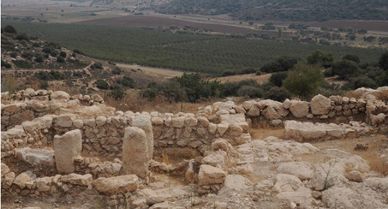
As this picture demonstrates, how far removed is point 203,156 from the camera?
9.19 metres

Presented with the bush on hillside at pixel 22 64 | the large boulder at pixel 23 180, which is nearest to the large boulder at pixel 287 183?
the large boulder at pixel 23 180

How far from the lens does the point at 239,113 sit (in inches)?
441

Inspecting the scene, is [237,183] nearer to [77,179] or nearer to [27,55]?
[77,179]

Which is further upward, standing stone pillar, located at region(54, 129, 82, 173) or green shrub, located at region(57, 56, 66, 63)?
standing stone pillar, located at region(54, 129, 82, 173)

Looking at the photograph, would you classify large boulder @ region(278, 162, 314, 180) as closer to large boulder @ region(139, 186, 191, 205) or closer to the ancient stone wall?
large boulder @ region(139, 186, 191, 205)

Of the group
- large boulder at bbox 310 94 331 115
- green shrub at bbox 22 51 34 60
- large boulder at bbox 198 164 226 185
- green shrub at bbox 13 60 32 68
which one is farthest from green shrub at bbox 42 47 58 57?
large boulder at bbox 198 164 226 185

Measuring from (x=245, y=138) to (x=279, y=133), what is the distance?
1124mm

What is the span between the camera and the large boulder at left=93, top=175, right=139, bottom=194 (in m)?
7.45

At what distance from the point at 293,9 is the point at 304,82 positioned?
340 ft

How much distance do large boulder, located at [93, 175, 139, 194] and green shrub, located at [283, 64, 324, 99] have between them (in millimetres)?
11755

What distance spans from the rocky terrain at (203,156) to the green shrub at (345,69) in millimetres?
18183

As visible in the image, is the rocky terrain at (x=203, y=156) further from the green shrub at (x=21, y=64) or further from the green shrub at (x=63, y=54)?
the green shrub at (x=63, y=54)

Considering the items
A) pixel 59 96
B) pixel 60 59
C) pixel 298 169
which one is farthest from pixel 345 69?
pixel 298 169

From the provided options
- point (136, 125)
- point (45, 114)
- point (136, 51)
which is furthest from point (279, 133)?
point (136, 51)
